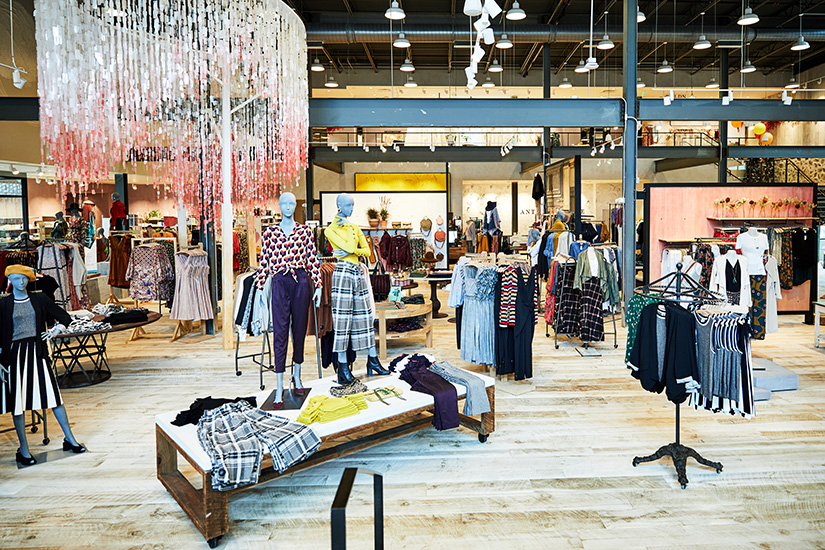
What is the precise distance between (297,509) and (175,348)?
4.86 metres

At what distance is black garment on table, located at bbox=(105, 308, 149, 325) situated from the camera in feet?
19.2

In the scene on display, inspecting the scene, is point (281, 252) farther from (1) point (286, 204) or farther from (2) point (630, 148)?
(2) point (630, 148)

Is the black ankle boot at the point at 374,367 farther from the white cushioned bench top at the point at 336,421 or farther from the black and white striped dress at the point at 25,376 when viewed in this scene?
the black and white striped dress at the point at 25,376

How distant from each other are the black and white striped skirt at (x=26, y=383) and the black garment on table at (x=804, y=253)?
32.0ft

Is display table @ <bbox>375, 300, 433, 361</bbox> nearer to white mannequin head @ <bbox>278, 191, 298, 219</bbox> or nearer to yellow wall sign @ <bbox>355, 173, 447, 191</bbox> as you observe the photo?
white mannequin head @ <bbox>278, 191, 298, 219</bbox>

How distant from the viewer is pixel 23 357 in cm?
381

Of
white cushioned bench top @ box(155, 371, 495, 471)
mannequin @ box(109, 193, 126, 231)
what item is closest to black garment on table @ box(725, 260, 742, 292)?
white cushioned bench top @ box(155, 371, 495, 471)

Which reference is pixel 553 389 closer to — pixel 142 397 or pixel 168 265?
pixel 142 397

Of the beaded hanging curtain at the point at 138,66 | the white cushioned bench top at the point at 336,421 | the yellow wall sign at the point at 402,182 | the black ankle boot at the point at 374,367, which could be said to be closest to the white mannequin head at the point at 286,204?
the white cushioned bench top at the point at 336,421

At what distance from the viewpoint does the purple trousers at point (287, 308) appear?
4086mm

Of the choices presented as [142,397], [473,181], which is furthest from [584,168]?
[142,397]

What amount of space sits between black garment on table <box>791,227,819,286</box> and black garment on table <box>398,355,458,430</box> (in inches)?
289

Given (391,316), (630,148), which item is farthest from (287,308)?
(630,148)

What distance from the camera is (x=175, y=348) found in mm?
7328
